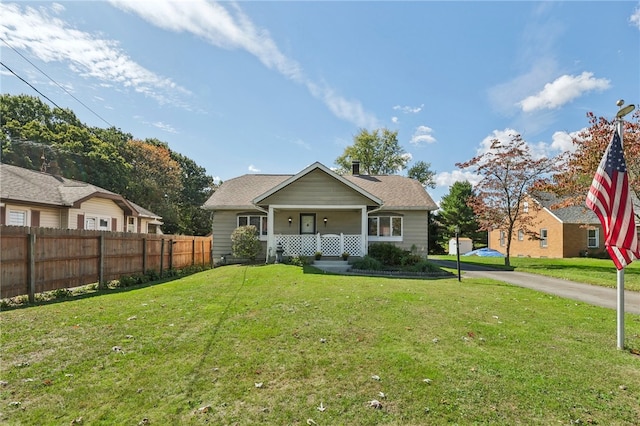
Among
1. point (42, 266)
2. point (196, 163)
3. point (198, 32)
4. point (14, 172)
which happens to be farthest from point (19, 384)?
point (196, 163)

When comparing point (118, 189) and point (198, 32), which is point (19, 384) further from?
point (118, 189)

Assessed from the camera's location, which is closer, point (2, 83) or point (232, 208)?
point (2, 83)

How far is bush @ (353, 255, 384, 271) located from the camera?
1488 centimetres

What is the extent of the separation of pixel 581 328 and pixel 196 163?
183ft

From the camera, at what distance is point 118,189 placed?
A: 3481 cm

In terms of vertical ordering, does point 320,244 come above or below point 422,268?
above

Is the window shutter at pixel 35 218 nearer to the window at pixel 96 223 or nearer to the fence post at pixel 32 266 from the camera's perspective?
the window at pixel 96 223

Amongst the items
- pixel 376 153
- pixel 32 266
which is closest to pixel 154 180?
pixel 376 153

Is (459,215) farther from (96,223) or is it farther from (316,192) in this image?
(96,223)

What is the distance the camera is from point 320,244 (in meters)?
16.9

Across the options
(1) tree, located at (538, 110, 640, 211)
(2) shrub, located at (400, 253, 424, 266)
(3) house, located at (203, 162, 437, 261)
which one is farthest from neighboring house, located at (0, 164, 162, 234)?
(1) tree, located at (538, 110, 640, 211)

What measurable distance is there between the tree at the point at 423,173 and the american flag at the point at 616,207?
42845mm

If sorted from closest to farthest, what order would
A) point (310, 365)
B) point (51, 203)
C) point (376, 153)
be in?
point (310, 365), point (51, 203), point (376, 153)

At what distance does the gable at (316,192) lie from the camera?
16766mm
